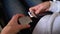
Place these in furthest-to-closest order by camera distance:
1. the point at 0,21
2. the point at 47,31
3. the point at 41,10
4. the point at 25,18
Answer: the point at 0,21 → the point at 41,10 → the point at 25,18 → the point at 47,31

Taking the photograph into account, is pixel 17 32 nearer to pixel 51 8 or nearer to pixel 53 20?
pixel 53 20

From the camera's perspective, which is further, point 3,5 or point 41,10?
point 3,5

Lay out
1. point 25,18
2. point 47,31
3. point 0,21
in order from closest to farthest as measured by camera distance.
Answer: point 47,31 → point 25,18 → point 0,21

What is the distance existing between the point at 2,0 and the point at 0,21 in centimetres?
16

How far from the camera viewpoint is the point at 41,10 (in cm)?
77

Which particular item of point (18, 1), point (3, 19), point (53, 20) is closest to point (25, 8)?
point (18, 1)

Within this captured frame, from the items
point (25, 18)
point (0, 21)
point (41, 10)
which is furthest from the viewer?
point (0, 21)

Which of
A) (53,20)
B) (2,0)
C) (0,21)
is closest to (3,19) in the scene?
(0,21)

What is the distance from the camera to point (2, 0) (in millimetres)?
969

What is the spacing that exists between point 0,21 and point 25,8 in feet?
0.68

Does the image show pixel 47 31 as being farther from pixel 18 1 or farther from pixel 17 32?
pixel 18 1

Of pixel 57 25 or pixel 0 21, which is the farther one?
pixel 0 21

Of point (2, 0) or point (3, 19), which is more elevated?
point (2, 0)

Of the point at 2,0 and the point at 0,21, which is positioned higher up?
the point at 2,0
